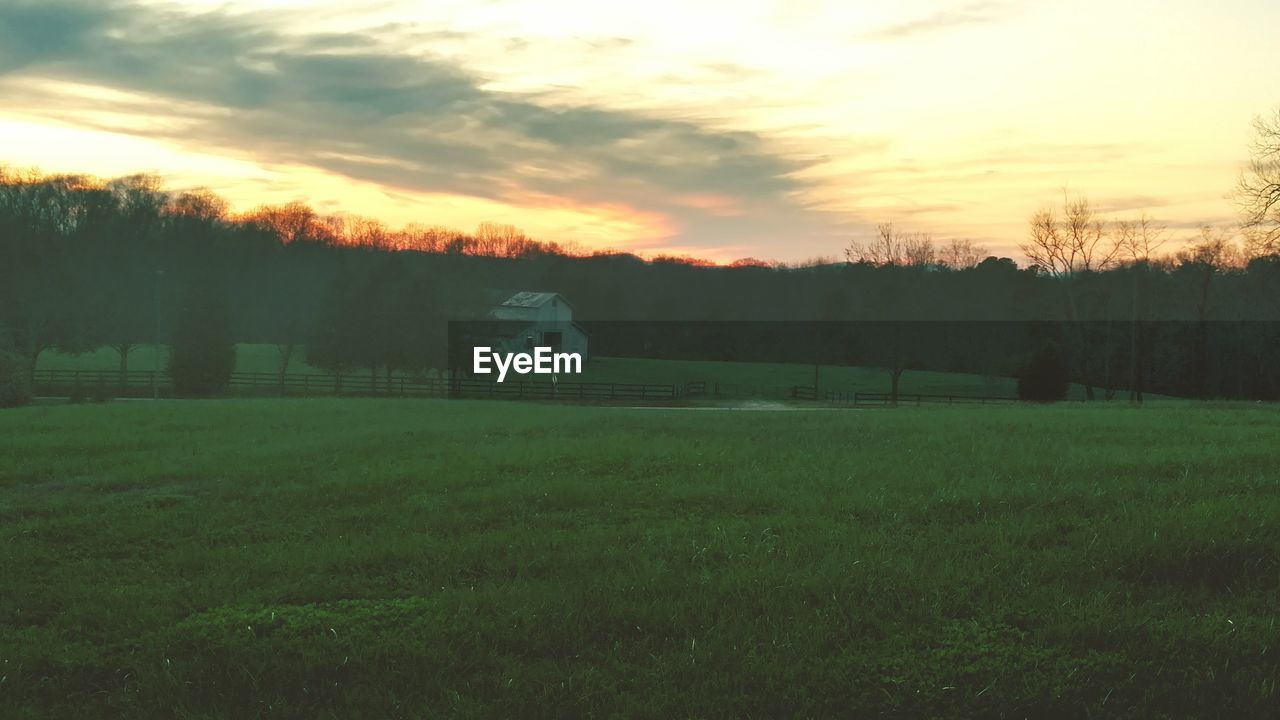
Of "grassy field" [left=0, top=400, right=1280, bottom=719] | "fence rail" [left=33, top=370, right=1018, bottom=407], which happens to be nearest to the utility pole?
"fence rail" [left=33, top=370, right=1018, bottom=407]

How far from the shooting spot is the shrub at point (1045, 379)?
181 ft

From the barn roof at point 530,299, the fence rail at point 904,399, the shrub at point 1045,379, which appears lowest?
the fence rail at point 904,399

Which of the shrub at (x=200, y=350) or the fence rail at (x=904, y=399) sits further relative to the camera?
the fence rail at (x=904, y=399)

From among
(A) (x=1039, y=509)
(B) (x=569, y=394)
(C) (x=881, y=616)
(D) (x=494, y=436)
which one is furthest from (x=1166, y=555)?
(B) (x=569, y=394)

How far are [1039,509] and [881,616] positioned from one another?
4.09 metres

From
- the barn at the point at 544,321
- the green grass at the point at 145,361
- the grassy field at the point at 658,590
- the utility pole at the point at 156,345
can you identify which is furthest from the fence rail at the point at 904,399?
the grassy field at the point at 658,590

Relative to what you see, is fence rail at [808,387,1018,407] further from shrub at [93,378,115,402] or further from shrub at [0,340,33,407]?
shrub at [0,340,33,407]

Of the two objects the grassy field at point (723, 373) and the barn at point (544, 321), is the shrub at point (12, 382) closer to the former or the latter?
the grassy field at point (723, 373)

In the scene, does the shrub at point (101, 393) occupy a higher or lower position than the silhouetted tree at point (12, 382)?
lower

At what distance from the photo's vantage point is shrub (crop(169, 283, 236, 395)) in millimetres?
56688

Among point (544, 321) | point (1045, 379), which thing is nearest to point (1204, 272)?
point (1045, 379)

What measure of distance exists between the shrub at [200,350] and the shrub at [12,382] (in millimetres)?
15913

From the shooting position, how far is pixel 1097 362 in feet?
216

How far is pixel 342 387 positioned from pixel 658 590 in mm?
57491
